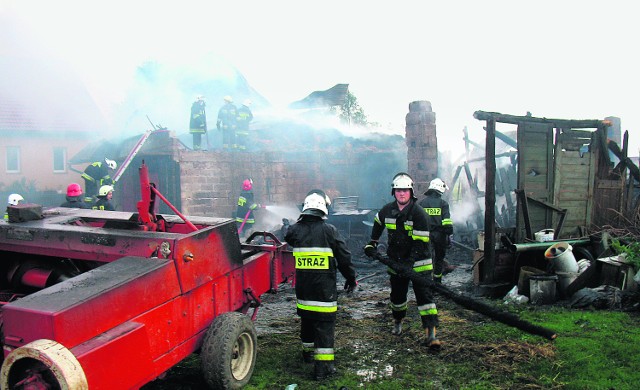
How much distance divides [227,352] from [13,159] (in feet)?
72.7

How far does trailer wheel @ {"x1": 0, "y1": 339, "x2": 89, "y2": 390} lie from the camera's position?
Answer: 2.41 meters

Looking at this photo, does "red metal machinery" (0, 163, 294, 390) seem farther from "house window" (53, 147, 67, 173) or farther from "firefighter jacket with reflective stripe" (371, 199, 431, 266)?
"house window" (53, 147, 67, 173)

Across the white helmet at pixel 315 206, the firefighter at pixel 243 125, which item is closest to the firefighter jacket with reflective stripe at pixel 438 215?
the white helmet at pixel 315 206

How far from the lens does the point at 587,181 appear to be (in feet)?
27.1

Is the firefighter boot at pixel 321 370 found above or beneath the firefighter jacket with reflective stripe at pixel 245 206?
beneath

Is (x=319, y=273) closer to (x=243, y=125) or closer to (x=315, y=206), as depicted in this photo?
(x=315, y=206)

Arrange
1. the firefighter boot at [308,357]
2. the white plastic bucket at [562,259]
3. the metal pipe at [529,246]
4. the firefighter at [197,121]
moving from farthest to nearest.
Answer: the firefighter at [197,121] → the metal pipe at [529,246] → the white plastic bucket at [562,259] → the firefighter boot at [308,357]

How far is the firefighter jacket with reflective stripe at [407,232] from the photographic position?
5.04 m

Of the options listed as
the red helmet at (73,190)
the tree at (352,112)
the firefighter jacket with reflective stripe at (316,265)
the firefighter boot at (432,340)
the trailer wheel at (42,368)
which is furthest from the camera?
the tree at (352,112)

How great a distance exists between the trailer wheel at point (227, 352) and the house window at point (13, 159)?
2136 cm

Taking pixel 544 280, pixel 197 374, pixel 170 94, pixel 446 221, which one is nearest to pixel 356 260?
pixel 446 221

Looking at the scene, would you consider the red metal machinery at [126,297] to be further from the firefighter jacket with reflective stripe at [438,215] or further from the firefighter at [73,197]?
→ the firefighter jacket with reflective stripe at [438,215]

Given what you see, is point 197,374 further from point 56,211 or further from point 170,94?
point 170,94

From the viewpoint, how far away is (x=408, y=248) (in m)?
5.21
